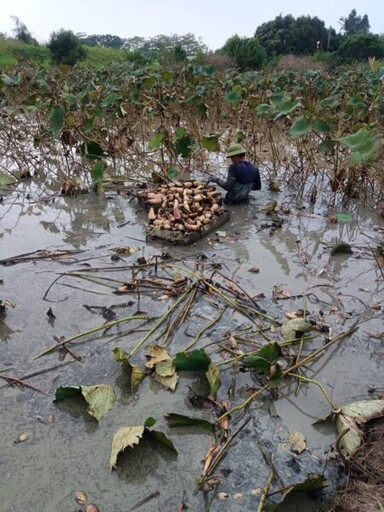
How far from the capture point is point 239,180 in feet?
16.8

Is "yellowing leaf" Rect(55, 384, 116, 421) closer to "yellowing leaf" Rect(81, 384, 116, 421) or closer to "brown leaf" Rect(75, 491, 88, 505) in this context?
"yellowing leaf" Rect(81, 384, 116, 421)

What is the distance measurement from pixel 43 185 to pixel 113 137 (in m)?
1.43

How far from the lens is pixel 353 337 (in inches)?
111

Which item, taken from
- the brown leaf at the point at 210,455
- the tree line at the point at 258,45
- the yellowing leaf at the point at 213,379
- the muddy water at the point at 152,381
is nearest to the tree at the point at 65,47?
the tree line at the point at 258,45

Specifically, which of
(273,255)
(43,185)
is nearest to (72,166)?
(43,185)

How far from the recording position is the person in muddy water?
5000 mm

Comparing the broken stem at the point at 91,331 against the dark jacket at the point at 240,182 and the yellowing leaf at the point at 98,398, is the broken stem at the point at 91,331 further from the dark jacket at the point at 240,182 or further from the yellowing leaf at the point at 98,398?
the dark jacket at the point at 240,182

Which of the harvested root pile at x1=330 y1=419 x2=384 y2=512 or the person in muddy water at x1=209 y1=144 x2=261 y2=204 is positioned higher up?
the person in muddy water at x1=209 y1=144 x2=261 y2=204

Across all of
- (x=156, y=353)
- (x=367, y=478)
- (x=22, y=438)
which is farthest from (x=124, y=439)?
(x=367, y=478)

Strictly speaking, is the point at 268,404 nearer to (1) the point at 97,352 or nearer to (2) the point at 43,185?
(1) the point at 97,352

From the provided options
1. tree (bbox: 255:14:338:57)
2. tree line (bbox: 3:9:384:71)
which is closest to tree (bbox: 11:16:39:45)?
tree line (bbox: 3:9:384:71)

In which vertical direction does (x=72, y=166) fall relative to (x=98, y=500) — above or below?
above

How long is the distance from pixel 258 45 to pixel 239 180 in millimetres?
21142

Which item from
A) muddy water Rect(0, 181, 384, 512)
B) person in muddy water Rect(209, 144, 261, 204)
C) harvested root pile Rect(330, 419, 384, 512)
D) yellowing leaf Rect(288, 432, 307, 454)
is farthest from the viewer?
person in muddy water Rect(209, 144, 261, 204)
